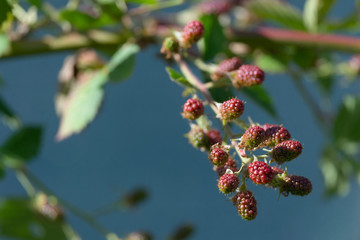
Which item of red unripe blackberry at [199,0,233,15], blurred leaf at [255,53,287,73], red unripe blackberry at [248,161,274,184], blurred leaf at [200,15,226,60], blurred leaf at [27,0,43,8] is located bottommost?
red unripe blackberry at [248,161,274,184]

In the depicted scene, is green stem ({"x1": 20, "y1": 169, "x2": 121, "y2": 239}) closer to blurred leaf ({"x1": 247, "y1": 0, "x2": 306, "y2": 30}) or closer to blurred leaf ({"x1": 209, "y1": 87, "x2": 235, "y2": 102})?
blurred leaf ({"x1": 209, "y1": 87, "x2": 235, "y2": 102})

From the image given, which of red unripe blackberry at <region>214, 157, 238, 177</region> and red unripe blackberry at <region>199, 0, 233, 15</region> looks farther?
red unripe blackberry at <region>199, 0, 233, 15</region>

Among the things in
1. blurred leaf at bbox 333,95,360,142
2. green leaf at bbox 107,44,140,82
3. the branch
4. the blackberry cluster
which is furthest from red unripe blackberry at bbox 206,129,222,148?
blurred leaf at bbox 333,95,360,142

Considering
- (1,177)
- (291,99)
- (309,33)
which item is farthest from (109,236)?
(291,99)

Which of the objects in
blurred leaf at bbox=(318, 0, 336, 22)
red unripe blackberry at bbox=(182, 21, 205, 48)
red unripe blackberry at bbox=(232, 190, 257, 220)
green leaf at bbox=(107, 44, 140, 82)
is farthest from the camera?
blurred leaf at bbox=(318, 0, 336, 22)

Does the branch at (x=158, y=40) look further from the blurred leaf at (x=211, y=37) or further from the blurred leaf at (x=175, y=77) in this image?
the blurred leaf at (x=175, y=77)

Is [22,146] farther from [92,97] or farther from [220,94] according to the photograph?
[220,94]

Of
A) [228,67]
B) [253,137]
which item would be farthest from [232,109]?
[228,67]
